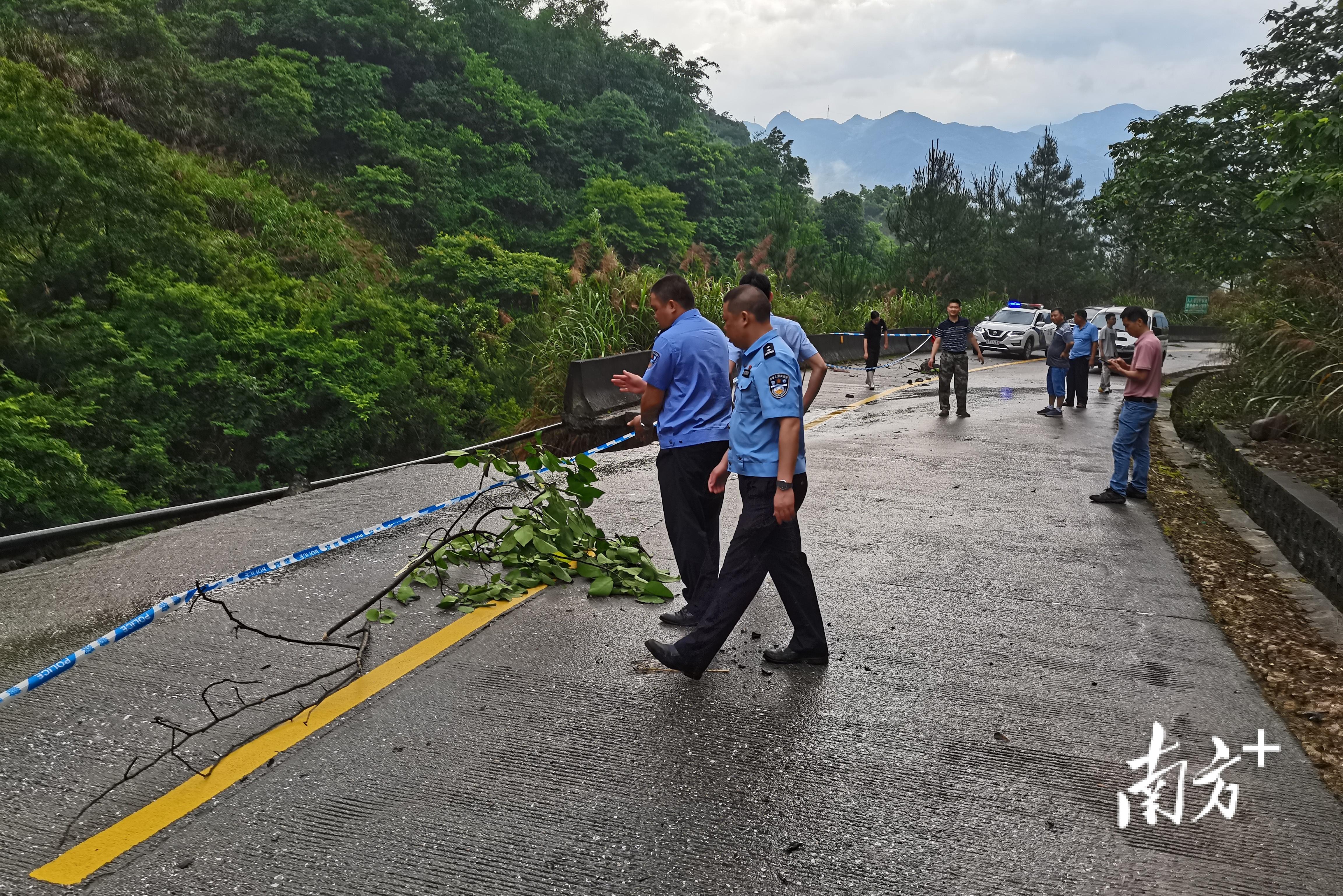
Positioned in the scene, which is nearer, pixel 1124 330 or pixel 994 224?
pixel 1124 330

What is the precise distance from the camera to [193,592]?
226 inches

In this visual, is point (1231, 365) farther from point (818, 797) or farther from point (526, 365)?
point (818, 797)

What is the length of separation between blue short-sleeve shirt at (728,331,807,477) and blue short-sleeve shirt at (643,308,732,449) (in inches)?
23.4

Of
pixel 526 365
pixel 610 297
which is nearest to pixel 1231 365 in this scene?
pixel 610 297

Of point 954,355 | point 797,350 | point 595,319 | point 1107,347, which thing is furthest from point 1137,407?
point 1107,347

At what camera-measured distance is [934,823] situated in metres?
3.34

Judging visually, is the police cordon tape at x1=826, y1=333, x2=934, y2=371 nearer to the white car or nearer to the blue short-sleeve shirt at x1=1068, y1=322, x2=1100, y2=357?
the blue short-sleeve shirt at x1=1068, y1=322, x2=1100, y2=357

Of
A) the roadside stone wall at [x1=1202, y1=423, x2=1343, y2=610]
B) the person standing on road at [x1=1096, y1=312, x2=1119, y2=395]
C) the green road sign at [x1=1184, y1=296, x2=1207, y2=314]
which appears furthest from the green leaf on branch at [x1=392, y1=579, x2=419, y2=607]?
the green road sign at [x1=1184, y1=296, x2=1207, y2=314]

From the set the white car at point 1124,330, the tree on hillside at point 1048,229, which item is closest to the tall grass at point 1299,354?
the white car at point 1124,330

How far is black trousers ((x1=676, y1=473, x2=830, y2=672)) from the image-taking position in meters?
4.43

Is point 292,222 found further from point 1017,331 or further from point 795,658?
point 795,658

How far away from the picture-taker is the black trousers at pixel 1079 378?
16.3 metres

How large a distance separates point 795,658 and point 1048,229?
201 feet

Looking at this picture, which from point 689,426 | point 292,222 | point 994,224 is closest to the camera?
point 689,426
